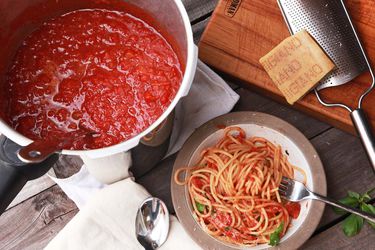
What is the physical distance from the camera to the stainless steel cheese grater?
1328 millimetres

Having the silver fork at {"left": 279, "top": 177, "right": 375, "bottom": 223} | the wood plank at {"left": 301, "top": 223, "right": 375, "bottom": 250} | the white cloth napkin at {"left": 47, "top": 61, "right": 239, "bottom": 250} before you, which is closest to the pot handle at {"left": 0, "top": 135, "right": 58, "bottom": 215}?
the white cloth napkin at {"left": 47, "top": 61, "right": 239, "bottom": 250}

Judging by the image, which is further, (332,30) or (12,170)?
(332,30)

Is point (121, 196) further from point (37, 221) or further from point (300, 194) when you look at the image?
point (300, 194)

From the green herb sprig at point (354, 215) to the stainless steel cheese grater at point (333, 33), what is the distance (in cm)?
23

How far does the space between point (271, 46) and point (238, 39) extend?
9cm

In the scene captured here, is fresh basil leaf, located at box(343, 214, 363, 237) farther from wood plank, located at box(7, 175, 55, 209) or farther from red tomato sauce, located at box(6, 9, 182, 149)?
wood plank, located at box(7, 175, 55, 209)

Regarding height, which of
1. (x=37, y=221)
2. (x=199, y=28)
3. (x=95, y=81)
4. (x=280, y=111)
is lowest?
(x=37, y=221)

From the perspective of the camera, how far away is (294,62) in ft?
4.35

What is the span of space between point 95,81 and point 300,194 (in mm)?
583

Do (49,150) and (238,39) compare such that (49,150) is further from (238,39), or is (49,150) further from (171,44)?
(238,39)

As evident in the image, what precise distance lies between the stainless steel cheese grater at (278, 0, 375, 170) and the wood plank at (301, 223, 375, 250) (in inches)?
13.2

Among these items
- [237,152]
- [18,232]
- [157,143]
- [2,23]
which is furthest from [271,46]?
[18,232]

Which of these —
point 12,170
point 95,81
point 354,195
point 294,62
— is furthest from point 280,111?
point 12,170

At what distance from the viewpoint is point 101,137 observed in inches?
41.9
